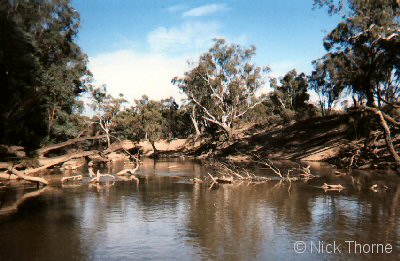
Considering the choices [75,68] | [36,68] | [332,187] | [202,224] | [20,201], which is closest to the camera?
[202,224]

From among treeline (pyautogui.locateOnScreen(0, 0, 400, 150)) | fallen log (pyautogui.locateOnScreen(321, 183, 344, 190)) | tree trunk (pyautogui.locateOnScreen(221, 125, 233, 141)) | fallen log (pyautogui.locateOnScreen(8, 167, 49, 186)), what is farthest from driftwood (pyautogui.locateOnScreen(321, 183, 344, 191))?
tree trunk (pyautogui.locateOnScreen(221, 125, 233, 141))

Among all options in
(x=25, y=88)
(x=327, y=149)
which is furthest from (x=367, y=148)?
(x=25, y=88)

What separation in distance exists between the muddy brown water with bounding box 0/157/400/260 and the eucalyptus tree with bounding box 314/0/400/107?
20652mm

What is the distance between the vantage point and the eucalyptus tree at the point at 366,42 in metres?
35.9

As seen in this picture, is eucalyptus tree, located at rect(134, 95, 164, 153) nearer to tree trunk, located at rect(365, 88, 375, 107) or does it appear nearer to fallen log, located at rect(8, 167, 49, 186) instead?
tree trunk, located at rect(365, 88, 375, 107)

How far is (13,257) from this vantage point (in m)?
10.0

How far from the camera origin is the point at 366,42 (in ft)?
129

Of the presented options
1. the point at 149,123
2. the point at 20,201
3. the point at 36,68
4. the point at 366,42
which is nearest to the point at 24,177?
the point at 20,201

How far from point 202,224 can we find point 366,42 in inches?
1321

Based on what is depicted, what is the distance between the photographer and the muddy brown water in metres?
10.3

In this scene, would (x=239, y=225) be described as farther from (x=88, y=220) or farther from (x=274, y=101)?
(x=274, y=101)

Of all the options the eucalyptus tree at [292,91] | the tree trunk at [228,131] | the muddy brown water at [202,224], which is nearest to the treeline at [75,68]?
the tree trunk at [228,131]

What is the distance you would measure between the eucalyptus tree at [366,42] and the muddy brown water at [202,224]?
2065 centimetres

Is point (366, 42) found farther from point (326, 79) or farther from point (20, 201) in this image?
point (20, 201)
